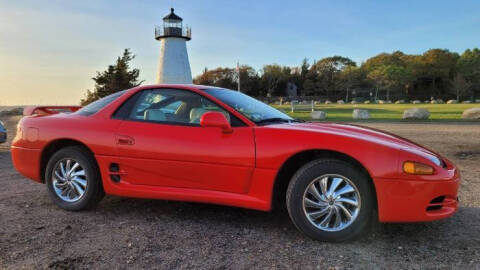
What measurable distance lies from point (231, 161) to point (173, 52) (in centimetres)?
3159

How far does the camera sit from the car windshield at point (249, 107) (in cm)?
383

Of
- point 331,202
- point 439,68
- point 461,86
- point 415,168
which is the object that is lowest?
point 331,202

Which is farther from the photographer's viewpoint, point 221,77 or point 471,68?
point 221,77

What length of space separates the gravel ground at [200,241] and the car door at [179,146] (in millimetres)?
468

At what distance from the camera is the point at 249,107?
4074 mm

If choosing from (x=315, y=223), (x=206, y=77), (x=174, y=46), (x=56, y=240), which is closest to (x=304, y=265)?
(x=315, y=223)

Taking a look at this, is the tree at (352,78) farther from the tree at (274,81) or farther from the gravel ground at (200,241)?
the gravel ground at (200,241)

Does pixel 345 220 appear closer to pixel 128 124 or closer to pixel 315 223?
pixel 315 223

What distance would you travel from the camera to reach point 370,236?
3449 mm

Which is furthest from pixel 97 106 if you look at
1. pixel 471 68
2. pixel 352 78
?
pixel 471 68

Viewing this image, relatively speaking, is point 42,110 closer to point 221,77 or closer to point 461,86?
point 461,86

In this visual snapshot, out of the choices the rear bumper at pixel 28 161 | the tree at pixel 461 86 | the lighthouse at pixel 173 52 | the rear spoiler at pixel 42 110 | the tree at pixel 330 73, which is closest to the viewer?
the rear bumper at pixel 28 161

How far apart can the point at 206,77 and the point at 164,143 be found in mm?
81410

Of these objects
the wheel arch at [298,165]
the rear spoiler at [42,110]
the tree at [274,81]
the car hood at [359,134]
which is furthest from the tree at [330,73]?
the wheel arch at [298,165]
